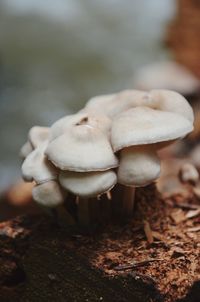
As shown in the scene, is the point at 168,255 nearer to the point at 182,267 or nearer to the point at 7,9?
the point at 182,267

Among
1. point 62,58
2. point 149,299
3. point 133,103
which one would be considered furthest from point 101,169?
point 62,58

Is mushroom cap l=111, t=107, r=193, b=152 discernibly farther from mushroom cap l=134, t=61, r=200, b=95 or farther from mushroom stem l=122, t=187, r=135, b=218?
mushroom cap l=134, t=61, r=200, b=95

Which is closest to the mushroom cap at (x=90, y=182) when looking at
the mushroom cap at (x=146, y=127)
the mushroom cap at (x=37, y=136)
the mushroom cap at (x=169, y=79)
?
the mushroom cap at (x=146, y=127)

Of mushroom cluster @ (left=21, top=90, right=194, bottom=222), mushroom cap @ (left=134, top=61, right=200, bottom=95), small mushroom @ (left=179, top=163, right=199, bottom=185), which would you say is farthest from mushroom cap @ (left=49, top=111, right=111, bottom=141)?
mushroom cap @ (left=134, top=61, right=200, bottom=95)

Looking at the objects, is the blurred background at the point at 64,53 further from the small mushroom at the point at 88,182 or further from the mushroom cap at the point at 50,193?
the small mushroom at the point at 88,182

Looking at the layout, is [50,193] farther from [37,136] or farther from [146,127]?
[146,127]

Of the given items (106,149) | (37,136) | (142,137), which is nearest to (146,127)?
(142,137)
